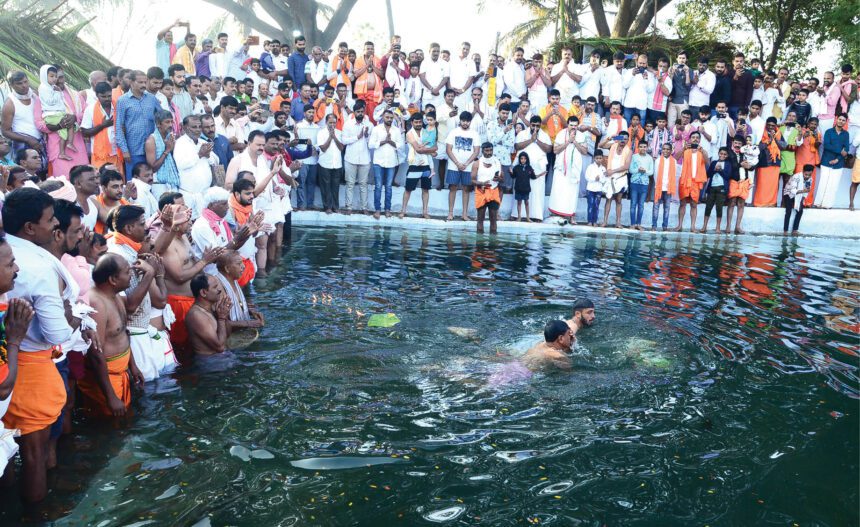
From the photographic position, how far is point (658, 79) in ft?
57.6

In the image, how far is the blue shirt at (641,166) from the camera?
1691 centimetres

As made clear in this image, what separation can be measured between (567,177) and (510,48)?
1451cm

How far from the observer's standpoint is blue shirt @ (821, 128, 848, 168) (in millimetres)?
18031

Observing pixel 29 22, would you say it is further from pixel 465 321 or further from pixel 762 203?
pixel 762 203

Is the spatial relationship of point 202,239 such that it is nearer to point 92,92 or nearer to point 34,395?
point 34,395

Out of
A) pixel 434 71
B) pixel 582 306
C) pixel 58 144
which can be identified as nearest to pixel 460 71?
pixel 434 71

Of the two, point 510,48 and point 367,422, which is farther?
point 510,48

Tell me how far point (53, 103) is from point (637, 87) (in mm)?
12679

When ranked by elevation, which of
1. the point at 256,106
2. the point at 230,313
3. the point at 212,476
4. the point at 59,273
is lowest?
the point at 212,476

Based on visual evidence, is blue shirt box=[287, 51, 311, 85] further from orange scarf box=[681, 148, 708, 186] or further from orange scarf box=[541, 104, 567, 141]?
orange scarf box=[681, 148, 708, 186]

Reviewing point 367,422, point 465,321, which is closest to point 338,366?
point 367,422

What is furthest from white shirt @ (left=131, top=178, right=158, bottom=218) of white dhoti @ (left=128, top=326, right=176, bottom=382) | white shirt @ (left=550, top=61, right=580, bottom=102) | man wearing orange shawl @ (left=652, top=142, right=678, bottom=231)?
man wearing orange shawl @ (left=652, top=142, right=678, bottom=231)

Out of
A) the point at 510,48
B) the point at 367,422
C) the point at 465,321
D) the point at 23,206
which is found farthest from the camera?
the point at 510,48

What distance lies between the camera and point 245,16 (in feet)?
Result: 91.0
